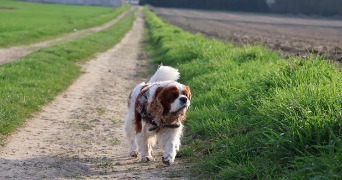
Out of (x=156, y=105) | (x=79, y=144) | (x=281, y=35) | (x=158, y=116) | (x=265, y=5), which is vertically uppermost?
(x=265, y=5)

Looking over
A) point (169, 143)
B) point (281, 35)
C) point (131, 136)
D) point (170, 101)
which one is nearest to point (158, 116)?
point (170, 101)

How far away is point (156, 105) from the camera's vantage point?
4078mm

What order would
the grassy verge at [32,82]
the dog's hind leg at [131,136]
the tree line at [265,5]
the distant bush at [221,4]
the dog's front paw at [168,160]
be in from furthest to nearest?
the distant bush at [221,4]
the tree line at [265,5]
the grassy verge at [32,82]
the dog's hind leg at [131,136]
the dog's front paw at [168,160]

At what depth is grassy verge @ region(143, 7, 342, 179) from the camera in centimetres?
331

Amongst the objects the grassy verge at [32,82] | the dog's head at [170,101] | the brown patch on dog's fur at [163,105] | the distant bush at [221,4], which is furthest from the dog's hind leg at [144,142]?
the distant bush at [221,4]

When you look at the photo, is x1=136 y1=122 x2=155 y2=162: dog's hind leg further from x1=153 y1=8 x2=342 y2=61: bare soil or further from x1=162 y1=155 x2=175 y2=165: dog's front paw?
x1=153 y1=8 x2=342 y2=61: bare soil

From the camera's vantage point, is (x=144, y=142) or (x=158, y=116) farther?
(x=144, y=142)

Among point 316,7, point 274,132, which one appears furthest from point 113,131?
point 316,7

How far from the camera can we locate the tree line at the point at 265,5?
210ft

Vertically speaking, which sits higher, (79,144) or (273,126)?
(273,126)

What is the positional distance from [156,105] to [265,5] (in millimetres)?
79233

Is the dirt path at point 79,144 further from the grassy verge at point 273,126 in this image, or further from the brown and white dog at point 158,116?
the grassy verge at point 273,126

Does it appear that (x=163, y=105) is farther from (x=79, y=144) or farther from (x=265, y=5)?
(x=265, y=5)

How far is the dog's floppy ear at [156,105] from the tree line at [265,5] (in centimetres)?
6855
